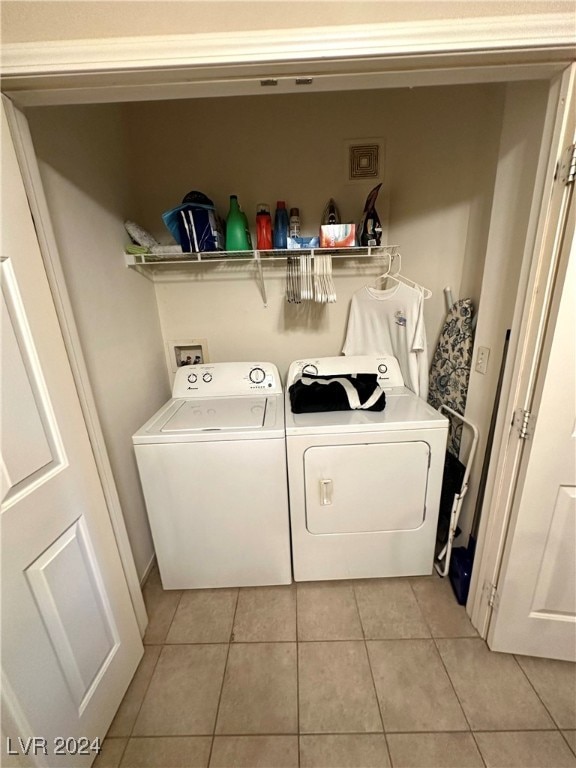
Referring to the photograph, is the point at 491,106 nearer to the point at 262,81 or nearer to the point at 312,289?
the point at 312,289

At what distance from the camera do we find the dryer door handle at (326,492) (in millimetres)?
1488

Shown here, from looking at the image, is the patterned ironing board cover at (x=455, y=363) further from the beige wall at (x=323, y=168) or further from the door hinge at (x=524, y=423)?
the door hinge at (x=524, y=423)

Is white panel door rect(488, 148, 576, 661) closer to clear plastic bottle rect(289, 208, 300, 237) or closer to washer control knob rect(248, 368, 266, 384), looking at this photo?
clear plastic bottle rect(289, 208, 300, 237)

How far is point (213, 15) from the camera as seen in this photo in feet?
A: 2.49

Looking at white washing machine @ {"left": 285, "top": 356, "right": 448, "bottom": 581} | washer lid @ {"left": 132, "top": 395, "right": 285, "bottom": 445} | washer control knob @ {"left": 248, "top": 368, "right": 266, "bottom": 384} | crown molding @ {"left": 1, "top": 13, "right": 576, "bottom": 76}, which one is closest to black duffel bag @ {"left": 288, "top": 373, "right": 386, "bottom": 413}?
white washing machine @ {"left": 285, "top": 356, "right": 448, "bottom": 581}

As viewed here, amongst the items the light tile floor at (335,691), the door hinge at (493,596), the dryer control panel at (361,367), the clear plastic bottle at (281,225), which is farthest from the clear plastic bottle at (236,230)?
the door hinge at (493,596)

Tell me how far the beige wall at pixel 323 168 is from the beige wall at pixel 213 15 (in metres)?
1.01

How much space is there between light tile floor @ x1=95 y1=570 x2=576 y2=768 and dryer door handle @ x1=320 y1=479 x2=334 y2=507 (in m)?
0.57

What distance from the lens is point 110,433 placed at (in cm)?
147

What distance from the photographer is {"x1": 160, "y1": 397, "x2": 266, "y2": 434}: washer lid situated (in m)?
1.47

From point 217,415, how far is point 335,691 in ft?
4.34

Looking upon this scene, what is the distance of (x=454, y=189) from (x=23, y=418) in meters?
2.28

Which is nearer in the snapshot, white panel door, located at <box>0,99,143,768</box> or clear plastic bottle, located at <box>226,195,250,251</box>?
white panel door, located at <box>0,99,143,768</box>

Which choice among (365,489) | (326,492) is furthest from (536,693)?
(326,492)
